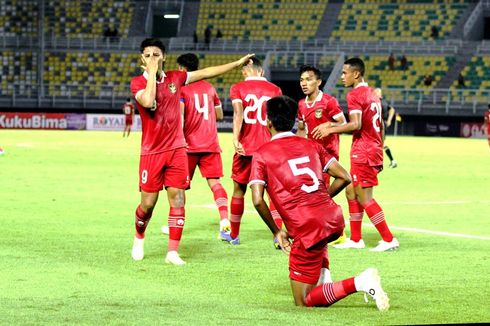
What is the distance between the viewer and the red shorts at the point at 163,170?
10953 millimetres

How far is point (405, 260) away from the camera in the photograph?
11391mm

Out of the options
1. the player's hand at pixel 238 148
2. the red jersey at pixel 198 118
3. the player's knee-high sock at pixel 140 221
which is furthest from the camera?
Result: the red jersey at pixel 198 118

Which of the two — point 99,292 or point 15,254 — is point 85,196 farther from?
point 99,292

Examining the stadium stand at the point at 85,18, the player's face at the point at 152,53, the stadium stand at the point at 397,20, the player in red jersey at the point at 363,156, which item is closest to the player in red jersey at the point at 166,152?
the player's face at the point at 152,53

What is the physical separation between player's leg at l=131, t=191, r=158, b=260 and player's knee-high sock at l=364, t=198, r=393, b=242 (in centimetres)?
278

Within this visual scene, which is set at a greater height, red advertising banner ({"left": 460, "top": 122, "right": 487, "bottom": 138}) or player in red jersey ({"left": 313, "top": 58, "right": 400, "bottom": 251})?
player in red jersey ({"left": 313, "top": 58, "right": 400, "bottom": 251})

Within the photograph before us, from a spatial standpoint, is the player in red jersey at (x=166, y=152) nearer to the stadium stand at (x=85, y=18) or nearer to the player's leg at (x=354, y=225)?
the player's leg at (x=354, y=225)

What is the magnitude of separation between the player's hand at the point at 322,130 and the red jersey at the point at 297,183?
2378mm

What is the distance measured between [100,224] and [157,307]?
20.6 ft

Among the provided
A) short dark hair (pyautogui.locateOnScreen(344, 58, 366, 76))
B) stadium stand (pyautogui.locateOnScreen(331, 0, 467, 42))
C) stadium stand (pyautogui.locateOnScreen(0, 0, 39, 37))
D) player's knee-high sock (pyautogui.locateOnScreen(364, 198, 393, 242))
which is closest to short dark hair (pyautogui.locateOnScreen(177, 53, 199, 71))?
short dark hair (pyautogui.locateOnScreen(344, 58, 366, 76))

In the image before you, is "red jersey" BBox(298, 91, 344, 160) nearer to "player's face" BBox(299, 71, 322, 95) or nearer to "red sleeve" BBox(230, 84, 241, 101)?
"player's face" BBox(299, 71, 322, 95)

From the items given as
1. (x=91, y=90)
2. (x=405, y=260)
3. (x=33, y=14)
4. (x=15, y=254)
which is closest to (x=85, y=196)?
(x=15, y=254)

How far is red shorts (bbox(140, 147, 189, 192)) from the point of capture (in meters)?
11.0

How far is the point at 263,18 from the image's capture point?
2601 inches
